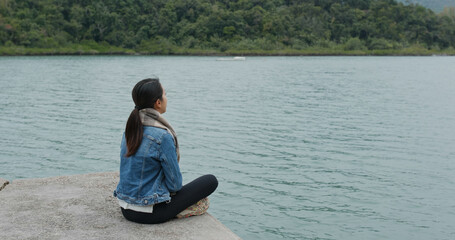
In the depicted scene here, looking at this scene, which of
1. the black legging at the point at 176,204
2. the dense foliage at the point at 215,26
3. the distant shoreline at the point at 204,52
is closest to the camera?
the black legging at the point at 176,204

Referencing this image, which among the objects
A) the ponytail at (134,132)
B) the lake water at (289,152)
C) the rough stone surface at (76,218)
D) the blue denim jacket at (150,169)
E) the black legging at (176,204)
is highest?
the ponytail at (134,132)

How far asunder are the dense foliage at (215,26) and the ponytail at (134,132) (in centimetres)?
9017

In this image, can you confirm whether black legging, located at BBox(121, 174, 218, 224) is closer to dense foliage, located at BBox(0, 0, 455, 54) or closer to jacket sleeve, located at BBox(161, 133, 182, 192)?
jacket sleeve, located at BBox(161, 133, 182, 192)

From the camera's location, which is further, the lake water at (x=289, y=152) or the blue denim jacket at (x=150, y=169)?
the lake water at (x=289, y=152)

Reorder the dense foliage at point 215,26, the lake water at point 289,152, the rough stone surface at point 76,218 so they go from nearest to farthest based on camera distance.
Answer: the rough stone surface at point 76,218 → the lake water at point 289,152 → the dense foliage at point 215,26

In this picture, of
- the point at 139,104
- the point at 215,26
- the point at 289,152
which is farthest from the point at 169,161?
the point at 215,26

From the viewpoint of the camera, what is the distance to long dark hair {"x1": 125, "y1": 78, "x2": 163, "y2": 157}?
435 cm

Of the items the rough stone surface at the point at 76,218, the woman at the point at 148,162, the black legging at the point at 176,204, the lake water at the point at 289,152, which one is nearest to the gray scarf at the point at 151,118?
the woman at the point at 148,162

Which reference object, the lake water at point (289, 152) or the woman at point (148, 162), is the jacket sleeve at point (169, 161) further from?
the lake water at point (289, 152)

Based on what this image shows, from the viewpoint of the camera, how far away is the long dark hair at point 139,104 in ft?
14.3

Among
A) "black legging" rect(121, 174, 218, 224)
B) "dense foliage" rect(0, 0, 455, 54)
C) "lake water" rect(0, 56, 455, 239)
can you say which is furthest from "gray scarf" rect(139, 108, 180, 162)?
"dense foliage" rect(0, 0, 455, 54)

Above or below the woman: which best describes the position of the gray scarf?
above

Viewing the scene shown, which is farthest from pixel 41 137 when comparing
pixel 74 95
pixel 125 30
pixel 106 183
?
pixel 125 30

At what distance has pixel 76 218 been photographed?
468 centimetres
